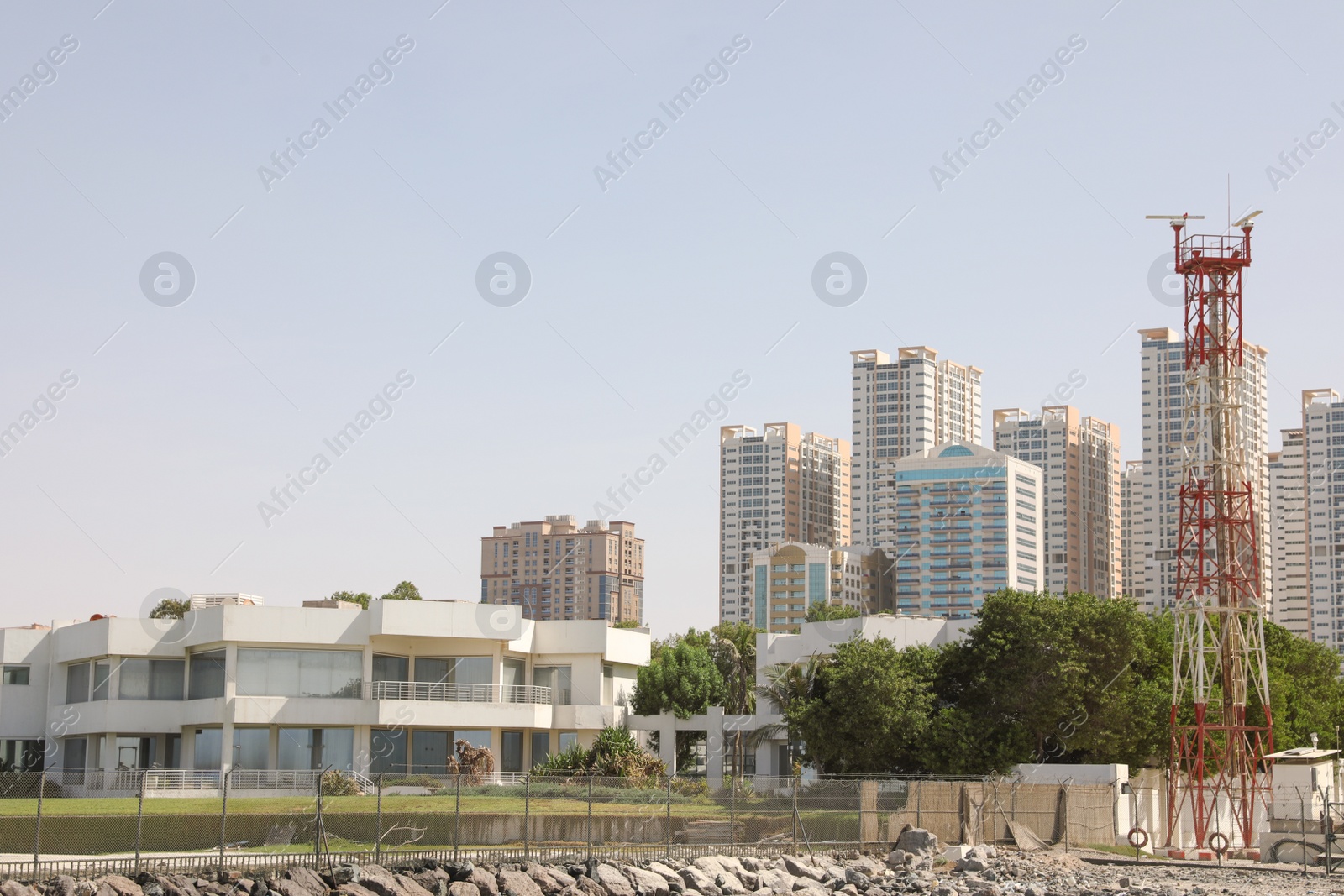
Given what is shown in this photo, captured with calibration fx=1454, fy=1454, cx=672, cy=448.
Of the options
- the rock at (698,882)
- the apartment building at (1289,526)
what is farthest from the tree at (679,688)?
the apartment building at (1289,526)

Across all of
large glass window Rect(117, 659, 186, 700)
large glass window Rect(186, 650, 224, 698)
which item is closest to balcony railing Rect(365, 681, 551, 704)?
large glass window Rect(186, 650, 224, 698)

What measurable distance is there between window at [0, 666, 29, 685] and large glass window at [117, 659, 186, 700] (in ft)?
18.7

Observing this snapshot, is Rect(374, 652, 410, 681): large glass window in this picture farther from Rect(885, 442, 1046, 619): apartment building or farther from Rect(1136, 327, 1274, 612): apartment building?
Rect(1136, 327, 1274, 612): apartment building

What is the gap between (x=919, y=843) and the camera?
33.3 meters

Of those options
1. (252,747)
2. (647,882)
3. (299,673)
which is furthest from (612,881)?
(252,747)

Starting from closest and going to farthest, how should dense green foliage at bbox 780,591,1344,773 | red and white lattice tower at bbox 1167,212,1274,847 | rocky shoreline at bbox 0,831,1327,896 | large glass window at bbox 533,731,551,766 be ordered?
1. rocky shoreline at bbox 0,831,1327,896
2. red and white lattice tower at bbox 1167,212,1274,847
3. dense green foliage at bbox 780,591,1344,773
4. large glass window at bbox 533,731,551,766

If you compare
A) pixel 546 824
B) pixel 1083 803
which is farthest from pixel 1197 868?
pixel 546 824

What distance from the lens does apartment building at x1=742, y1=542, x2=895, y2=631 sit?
510ft

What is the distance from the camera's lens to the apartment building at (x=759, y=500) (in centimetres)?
17125

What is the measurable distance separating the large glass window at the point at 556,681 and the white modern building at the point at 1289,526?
116 meters

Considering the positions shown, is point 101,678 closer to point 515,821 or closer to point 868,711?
point 515,821

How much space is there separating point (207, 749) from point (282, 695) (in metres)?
3.23

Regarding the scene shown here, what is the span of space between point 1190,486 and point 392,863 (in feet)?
80.1

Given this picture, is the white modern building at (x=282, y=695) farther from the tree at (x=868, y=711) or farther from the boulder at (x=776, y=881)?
the boulder at (x=776, y=881)
